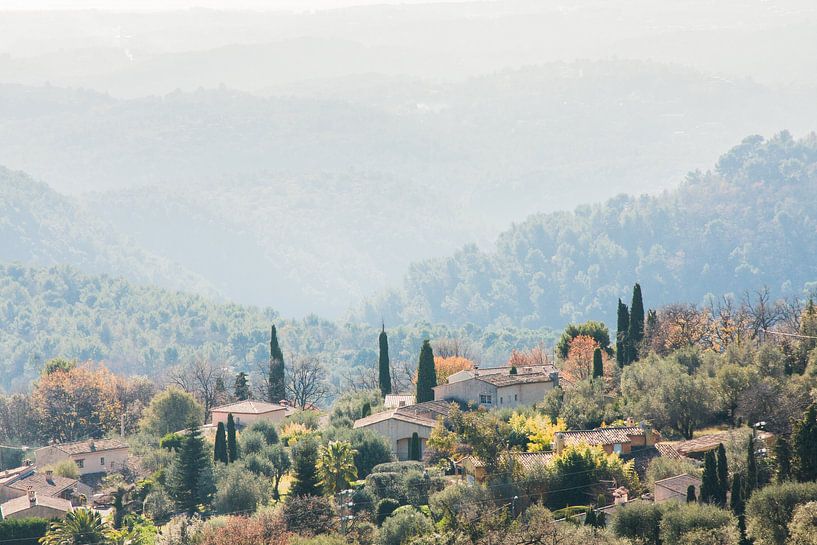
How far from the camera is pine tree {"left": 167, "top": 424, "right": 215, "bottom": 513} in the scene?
77.8 meters

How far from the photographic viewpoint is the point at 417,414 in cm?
8744

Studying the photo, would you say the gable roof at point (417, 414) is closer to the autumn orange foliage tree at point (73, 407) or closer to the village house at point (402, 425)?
the village house at point (402, 425)

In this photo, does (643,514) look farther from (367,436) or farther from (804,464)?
(367,436)

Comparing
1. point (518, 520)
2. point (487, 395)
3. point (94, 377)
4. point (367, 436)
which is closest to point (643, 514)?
point (518, 520)

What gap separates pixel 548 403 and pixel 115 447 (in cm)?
2349

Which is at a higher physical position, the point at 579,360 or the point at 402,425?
the point at 579,360

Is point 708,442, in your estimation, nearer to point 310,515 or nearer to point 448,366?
point 310,515

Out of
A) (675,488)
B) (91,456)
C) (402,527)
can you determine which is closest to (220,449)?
(91,456)

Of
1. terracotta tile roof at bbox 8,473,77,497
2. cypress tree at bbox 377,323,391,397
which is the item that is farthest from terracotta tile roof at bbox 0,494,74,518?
cypress tree at bbox 377,323,391,397

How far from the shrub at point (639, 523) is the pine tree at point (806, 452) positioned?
4958mm

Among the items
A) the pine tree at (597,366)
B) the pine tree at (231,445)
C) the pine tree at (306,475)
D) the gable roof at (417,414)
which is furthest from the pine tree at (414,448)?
the pine tree at (597,366)

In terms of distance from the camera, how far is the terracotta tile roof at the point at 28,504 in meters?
77.2

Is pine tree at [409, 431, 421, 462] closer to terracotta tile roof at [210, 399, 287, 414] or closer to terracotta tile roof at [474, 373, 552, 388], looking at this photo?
terracotta tile roof at [474, 373, 552, 388]

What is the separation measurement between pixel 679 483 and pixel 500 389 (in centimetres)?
2654
